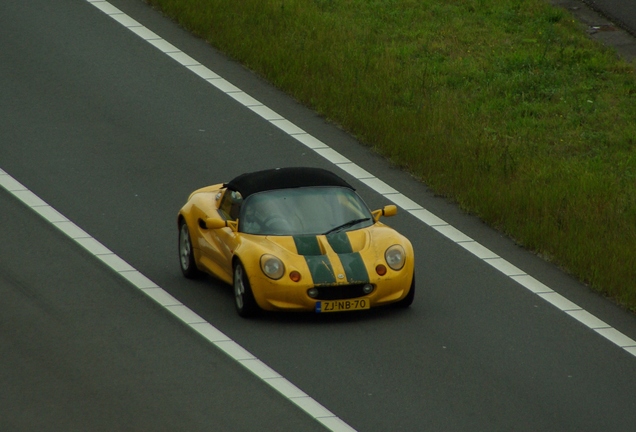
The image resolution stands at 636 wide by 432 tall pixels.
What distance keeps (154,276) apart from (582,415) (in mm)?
5272

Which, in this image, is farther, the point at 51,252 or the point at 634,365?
the point at 51,252

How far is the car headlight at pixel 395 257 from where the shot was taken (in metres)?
14.7

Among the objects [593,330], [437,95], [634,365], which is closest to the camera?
[634,365]

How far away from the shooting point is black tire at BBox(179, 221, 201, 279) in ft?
52.4

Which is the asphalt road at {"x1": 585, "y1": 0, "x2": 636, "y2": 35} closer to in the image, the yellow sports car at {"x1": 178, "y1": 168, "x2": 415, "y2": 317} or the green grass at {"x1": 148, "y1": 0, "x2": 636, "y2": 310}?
the green grass at {"x1": 148, "y1": 0, "x2": 636, "y2": 310}

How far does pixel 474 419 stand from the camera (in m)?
12.5

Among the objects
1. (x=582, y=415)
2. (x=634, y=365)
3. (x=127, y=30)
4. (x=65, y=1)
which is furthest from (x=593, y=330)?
(x=65, y=1)

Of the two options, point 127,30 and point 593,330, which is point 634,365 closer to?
point 593,330

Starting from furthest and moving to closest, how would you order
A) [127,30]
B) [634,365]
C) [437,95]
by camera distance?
[127,30], [437,95], [634,365]

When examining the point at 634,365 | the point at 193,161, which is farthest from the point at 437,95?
the point at 634,365

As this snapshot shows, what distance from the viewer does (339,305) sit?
14.5 meters

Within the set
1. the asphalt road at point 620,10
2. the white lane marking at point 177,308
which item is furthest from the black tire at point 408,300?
the asphalt road at point 620,10

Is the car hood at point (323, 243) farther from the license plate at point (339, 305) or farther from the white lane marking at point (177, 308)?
the white lane marking at point (177, 308)

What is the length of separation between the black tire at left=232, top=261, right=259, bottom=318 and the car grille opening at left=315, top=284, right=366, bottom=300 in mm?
650
